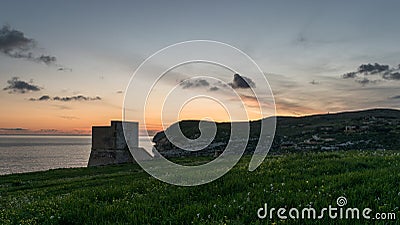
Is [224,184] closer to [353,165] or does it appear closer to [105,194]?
[105,194]

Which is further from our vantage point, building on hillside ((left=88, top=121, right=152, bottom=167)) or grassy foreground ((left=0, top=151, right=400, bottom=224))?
building on hillside ((left=88, top=121, right=152, bottom=167))

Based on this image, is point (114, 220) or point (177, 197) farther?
point (177, 197)

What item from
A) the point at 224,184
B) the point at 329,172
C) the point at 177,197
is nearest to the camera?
the point at 177,197

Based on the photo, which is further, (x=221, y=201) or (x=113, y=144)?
(x=113, y=144)

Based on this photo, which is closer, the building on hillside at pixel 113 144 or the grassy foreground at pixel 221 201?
the grassy foreground at pixel 221 201

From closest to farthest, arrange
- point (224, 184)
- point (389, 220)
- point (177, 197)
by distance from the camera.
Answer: point (389, 220), point (177, 197), point (224, 184)

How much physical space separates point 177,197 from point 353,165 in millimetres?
7750

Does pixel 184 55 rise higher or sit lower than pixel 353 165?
higher

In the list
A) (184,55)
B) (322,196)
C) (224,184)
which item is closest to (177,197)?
(224,184)

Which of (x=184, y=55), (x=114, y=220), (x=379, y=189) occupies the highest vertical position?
(x=184, y=55)

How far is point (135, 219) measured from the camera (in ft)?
24.9

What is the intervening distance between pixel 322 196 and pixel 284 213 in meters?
1.42

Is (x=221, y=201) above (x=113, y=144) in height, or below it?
above

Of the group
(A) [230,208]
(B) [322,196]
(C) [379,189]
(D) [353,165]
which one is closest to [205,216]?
(A) [230,208]
